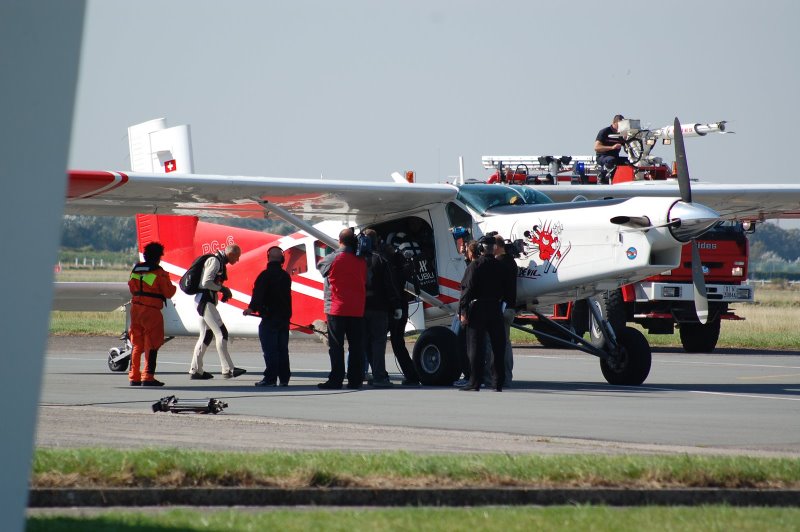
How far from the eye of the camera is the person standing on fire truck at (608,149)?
23.6 meters

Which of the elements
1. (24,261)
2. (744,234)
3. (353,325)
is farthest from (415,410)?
(744,234)

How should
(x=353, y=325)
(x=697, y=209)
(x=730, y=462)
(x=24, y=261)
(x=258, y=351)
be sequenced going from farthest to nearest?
(x=258, y=351) → (x=353, y=325) → (x=697, y=209) → (x=730, y=462) → (x=24, y=261)

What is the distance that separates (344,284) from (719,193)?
6.74 metres

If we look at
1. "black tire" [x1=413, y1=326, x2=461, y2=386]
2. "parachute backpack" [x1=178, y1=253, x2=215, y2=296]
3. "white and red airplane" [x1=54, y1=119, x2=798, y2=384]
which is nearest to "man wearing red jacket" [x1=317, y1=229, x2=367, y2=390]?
"black tire" [x1=413, y1=326, x2=461, y2=386]

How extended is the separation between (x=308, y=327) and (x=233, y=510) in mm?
12110

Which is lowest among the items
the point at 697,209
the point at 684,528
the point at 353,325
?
the point at 684,528

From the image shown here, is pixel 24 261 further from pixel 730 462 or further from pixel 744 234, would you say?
pixel 744 234

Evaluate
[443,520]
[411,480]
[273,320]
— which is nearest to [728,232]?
[273,320]

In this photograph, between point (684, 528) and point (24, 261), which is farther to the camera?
point (684, 528)

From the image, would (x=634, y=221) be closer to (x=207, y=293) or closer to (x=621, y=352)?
(x=621, y=352)

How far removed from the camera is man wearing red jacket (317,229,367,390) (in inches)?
606

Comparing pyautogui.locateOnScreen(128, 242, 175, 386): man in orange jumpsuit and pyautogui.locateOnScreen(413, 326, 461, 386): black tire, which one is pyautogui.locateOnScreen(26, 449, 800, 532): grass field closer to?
pyautogui.locateOnScreen(128, 242, 175, 386): man in orange jumpsuit

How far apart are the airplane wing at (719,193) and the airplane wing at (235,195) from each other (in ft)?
8.77

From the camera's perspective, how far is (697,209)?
14438mm
